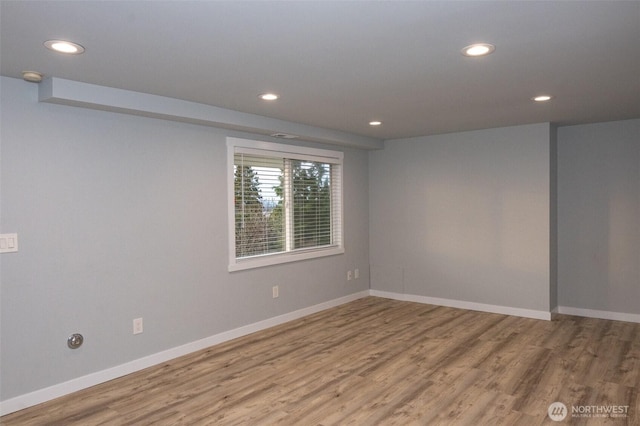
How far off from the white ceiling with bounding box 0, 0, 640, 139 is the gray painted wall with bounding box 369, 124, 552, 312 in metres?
1.24

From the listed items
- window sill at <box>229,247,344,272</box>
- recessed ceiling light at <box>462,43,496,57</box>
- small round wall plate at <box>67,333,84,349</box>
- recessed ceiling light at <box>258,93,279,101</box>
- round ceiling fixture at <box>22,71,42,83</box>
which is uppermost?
recessed ceiling light at <box>258,93,279,101</box>

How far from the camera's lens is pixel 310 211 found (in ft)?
17.9

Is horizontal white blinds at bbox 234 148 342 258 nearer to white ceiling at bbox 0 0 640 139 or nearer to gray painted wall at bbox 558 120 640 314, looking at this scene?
white ceiling at bbox 0 0 640 139

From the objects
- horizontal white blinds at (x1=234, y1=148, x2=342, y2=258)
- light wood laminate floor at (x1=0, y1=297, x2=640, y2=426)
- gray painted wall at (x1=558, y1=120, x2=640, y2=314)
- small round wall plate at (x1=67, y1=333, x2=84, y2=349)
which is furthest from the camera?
gray painted wall at (x1=558, y1=120, x2=640, y2=314)

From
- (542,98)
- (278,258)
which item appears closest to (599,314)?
(542,98)

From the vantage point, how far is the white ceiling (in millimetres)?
1979

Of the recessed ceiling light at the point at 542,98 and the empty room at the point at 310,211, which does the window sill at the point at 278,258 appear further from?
the recessed ceiling light at the point at 542,98

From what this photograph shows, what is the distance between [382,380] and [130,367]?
6.58 ft

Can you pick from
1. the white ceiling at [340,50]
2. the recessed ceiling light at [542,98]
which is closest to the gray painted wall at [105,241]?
the white ceiling at [340,50]

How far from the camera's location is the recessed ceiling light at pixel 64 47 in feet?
7.54

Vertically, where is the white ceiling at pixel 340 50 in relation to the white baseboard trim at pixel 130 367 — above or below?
above

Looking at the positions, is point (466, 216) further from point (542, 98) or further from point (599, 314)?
point (542, 98)

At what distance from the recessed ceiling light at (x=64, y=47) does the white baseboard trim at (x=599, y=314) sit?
5.42 metres

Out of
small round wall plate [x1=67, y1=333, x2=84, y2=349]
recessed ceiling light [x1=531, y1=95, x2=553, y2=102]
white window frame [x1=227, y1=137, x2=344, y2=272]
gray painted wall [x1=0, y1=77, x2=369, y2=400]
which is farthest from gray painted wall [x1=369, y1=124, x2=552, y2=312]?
small round wall plate [x1=67, y1=333, x2=84, y2=349]
